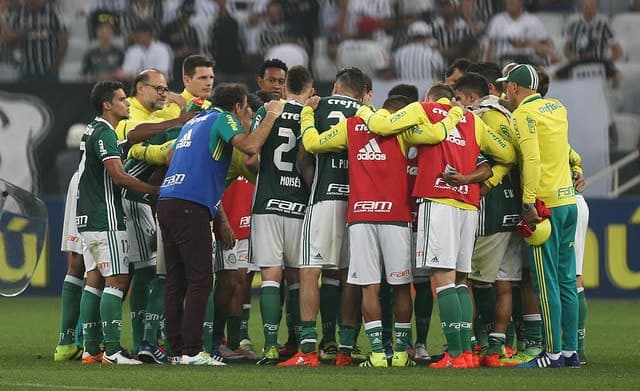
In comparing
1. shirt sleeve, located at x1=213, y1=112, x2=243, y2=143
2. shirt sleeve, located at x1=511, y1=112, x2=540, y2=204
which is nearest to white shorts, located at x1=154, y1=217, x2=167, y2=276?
shirt sleeve, located at x1=213, y1=112, x2=243, y2=143

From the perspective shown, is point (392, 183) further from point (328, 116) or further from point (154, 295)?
point (154, 295)

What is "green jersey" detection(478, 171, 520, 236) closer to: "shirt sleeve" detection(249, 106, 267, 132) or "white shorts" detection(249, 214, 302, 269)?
"white shorts" detection(249, 214, 302, 269)

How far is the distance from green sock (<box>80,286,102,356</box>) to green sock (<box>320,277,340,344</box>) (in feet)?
6.18

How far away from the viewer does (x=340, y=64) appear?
20438 mm

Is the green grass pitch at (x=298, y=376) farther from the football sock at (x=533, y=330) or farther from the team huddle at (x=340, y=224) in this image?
the football sock at (x=533, y=330)

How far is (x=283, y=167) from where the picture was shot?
37.1 ft

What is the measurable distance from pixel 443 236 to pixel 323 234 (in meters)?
1.04

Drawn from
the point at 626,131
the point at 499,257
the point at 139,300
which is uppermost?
the point at 626,131

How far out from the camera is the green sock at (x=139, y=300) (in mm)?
11469


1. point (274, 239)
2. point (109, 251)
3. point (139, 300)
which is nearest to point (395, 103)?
point (274, 239)

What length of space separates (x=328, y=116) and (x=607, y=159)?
28.2 ft

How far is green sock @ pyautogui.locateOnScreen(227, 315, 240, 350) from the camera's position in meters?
11.9

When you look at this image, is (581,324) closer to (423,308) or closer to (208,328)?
(423,308)

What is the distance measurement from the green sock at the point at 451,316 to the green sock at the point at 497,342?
64 cm
